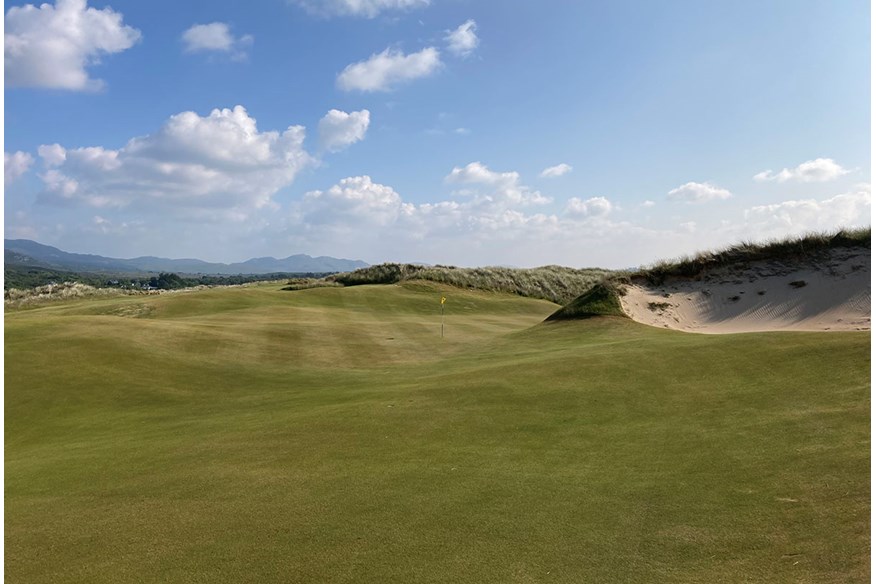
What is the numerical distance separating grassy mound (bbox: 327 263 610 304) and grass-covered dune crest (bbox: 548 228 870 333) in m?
30.1

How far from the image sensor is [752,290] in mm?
23750

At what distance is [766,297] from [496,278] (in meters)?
36.1

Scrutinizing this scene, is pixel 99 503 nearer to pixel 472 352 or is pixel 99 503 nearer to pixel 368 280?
pixel 472 352

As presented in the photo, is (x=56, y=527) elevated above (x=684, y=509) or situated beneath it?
situated beneath

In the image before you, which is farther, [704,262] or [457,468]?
[704,262]

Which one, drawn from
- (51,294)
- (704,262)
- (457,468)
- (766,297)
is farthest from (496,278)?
(457,468)

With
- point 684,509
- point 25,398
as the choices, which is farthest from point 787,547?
point 25,398

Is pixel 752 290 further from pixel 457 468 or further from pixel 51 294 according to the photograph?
pixel 51 294

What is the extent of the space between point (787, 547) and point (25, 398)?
16.1 m

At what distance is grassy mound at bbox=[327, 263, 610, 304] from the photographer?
56531 millimetres

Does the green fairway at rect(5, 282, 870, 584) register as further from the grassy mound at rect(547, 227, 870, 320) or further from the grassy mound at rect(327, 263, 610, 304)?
the grassy mound at rect(327, 263, 610, 304)

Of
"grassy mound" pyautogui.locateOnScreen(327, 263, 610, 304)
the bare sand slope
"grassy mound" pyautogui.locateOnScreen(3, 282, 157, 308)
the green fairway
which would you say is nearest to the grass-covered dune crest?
the bare sand slope

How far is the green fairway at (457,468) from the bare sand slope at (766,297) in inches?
297

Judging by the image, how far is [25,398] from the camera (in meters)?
14.2
